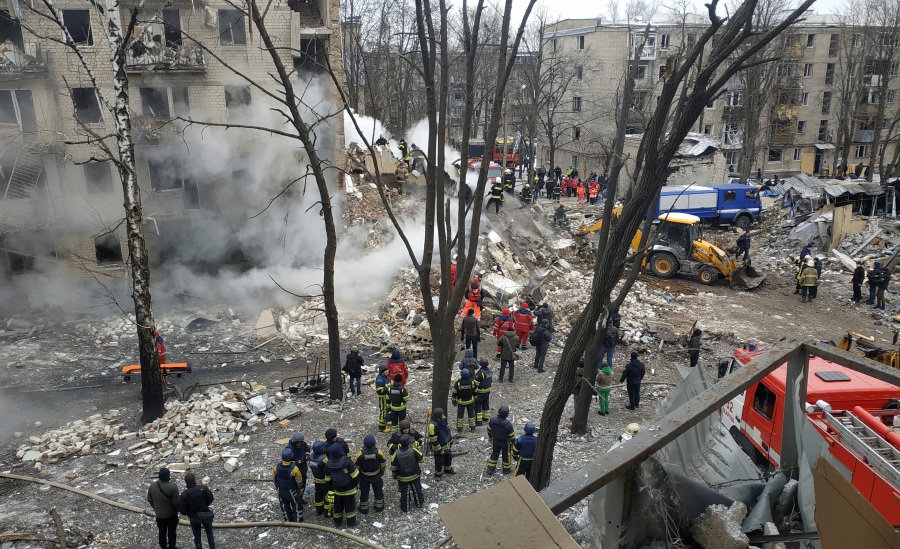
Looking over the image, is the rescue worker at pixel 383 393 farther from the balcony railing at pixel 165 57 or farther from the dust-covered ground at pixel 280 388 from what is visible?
the balcony railing at pixel 165 57

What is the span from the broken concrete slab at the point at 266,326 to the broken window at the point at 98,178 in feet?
22.9

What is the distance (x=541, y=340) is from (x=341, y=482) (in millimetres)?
6377

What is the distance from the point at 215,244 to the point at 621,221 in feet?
53.7

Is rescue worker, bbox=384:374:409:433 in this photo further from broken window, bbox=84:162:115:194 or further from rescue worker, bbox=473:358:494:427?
broken window, bbox=84:162:115:194

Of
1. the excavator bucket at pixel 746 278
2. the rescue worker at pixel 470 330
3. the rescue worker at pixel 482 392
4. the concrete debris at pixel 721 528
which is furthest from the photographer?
the excavator bucket at pixel 746 278

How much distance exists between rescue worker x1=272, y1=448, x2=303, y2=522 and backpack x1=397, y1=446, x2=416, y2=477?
122 centimetres

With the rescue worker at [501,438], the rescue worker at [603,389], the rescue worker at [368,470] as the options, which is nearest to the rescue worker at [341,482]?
the rescue worker at [368,470]

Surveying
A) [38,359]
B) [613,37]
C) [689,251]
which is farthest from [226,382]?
[613,37]

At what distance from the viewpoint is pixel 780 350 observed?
339 cm

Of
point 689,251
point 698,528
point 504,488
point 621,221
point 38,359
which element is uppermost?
point 621,221

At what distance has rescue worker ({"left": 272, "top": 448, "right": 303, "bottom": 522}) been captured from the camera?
23.7 feet

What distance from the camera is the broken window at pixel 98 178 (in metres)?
17.5

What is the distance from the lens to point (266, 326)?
14.8 meters

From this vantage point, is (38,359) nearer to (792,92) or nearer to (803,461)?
(803,461)
